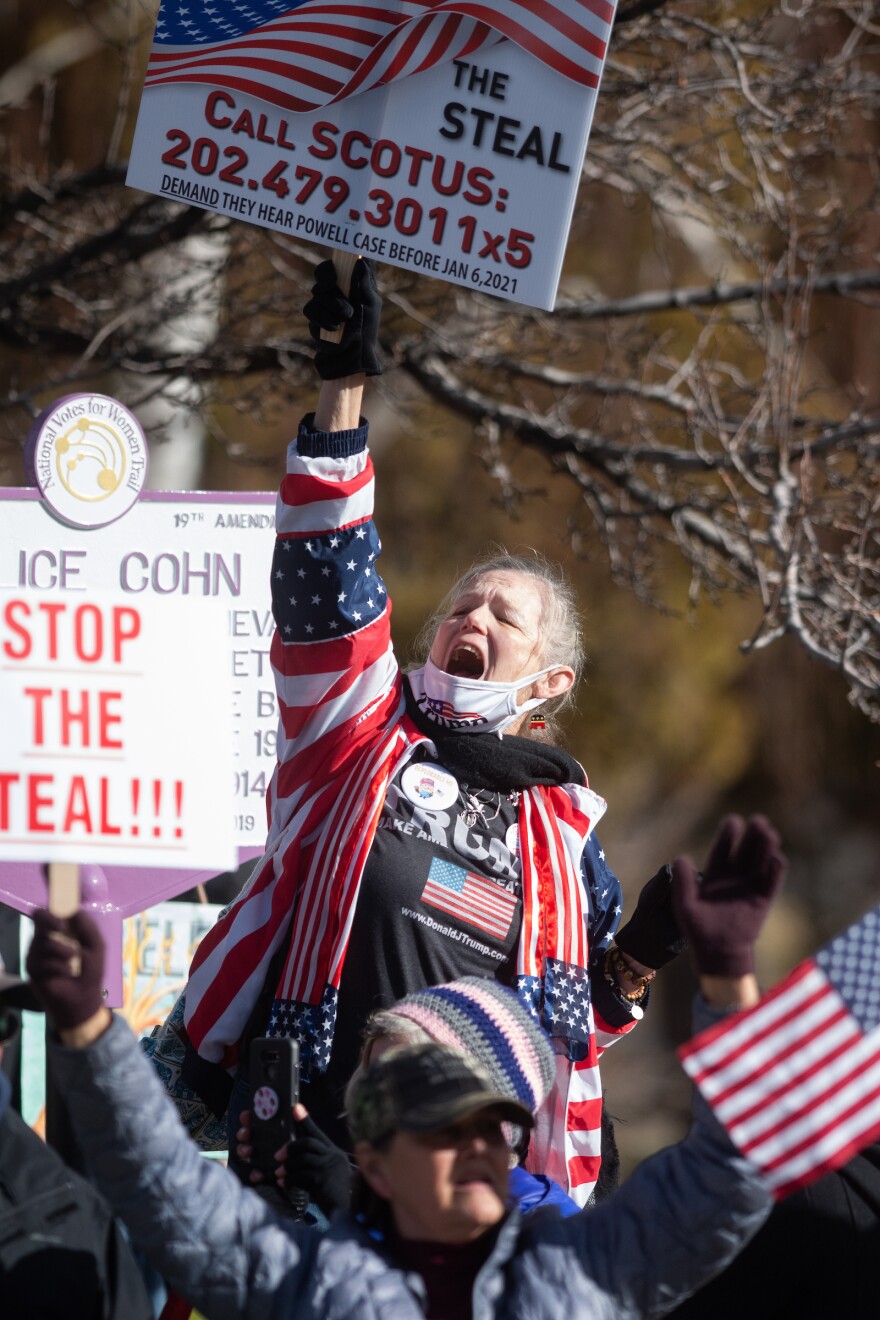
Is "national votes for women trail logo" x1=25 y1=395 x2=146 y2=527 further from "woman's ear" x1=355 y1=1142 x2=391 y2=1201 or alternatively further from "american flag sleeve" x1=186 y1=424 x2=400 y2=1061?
"woman's ear" x1=355 y1=1142 x2=391 y2=1201

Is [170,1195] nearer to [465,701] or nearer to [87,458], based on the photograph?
[465,701]

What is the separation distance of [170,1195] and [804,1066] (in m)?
0.76

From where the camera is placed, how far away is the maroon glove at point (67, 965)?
1693 millimetres

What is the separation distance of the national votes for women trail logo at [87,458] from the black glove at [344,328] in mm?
1300

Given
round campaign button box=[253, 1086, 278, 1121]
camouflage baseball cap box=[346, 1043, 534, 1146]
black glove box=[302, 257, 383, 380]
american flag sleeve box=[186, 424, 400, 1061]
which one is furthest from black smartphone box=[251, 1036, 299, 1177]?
black glove box=[302, 257, 383, 380]

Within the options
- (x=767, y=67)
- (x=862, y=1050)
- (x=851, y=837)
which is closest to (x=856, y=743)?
(x=851, y=837)

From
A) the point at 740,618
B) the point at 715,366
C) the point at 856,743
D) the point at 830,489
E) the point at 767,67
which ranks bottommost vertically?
the point at 856,743

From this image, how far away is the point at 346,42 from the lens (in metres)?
2.79

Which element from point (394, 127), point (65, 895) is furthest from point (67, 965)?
point (394, 127)

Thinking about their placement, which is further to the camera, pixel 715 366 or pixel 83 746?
pixel 715 366

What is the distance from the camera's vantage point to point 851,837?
7234 millimetres

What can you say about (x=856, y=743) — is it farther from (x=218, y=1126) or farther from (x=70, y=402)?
(x=218, y=1126)

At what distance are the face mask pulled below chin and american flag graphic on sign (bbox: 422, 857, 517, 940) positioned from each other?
29 cm

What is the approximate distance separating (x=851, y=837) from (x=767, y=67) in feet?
10.9
